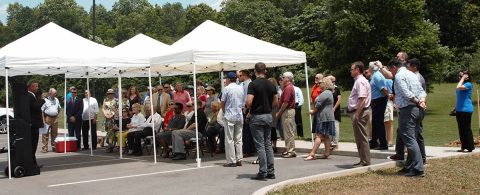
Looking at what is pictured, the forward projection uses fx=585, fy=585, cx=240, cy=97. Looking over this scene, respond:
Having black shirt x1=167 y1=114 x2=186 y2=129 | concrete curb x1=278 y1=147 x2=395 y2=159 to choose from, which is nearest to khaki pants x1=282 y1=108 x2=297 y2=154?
concrete curb x1=278 y1=147 x2=395 y2=159

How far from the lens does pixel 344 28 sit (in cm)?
3409

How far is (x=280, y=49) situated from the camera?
44.1 ft

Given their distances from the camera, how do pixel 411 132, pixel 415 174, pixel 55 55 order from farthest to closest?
pixel 55 55 < pixel 411 132 < pixel 415 174

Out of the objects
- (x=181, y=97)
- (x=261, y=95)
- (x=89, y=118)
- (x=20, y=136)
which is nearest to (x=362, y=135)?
(x=261, y=95)

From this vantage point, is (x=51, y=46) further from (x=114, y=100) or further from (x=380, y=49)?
(x=380, y=49)

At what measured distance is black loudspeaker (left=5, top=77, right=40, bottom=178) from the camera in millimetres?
10930

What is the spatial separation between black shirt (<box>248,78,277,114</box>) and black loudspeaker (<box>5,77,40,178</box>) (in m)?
4.53

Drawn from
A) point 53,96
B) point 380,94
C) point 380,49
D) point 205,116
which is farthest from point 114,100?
point 380,49

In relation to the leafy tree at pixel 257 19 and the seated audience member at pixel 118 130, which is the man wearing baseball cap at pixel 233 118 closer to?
the seated audience member at pixel 118 130

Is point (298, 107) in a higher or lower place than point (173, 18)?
lower

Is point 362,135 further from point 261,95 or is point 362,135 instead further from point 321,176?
point 261,95

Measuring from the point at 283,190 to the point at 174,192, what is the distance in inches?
64.9

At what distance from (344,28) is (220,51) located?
2307 centimetres

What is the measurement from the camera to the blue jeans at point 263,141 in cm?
919
